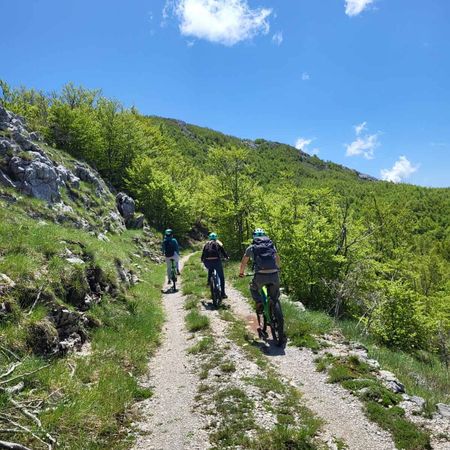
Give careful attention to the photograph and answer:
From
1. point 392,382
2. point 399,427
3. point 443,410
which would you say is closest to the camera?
point 399,427

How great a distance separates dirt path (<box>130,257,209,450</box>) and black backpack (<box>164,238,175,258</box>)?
7.63 metres

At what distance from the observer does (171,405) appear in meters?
7.47

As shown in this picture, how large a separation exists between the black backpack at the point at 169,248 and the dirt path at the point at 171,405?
763 cm

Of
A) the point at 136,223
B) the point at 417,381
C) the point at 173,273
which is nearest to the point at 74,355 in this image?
the point at 417,381

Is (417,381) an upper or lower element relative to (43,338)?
lower

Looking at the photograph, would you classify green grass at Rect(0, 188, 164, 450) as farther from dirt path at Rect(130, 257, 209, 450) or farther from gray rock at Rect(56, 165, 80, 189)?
gray rock at Rect(56, 165, 80, 189)

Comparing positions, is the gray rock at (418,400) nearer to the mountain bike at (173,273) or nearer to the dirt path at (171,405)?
the dirt path at (171,405)

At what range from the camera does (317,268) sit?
18.1 metres

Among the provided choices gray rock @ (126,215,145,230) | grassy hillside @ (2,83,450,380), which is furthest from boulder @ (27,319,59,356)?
gray rock @ (126,215,145,230)

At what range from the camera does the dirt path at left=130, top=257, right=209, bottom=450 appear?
6112 mm

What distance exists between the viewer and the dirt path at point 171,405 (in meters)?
6.11

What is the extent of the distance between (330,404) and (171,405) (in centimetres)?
317

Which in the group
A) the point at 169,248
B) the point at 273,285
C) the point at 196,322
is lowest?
the point at 196,322

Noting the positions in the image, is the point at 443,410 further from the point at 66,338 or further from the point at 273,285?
the point at 66,338
